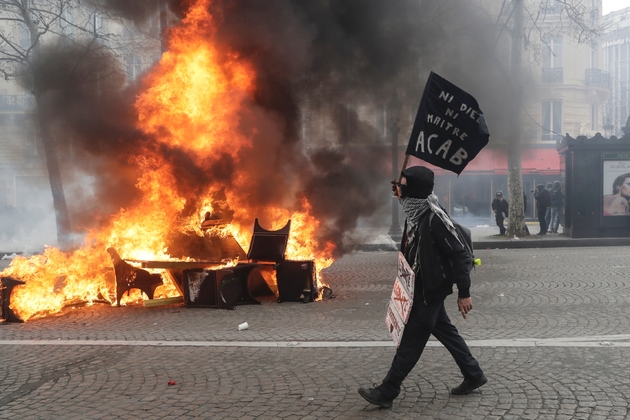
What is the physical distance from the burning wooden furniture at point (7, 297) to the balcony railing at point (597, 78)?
27.9 metres

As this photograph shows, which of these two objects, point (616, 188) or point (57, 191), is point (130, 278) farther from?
point (616, 188)

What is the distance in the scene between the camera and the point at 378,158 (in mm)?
12000

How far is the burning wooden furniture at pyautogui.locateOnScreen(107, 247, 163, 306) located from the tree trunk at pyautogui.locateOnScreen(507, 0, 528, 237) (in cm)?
1069

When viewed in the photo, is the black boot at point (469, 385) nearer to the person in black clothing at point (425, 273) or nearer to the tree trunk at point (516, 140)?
the person in black clothing at point (425, 273)

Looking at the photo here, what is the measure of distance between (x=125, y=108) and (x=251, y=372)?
562 centimetres

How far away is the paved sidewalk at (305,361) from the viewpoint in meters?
3.98

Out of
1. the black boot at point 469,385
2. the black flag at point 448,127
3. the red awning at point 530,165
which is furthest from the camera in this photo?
the red awning at point 530,165

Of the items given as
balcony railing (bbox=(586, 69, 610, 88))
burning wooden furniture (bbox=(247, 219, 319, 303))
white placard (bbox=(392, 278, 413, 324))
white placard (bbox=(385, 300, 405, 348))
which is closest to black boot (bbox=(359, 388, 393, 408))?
white placard (bbox=(385, 300, 405, 348))

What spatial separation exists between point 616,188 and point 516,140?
117 inches

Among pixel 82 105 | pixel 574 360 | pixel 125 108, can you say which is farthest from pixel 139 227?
pixel 574 360

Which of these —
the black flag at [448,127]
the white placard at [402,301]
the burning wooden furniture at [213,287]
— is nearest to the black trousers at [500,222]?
the burning wooden furniture at [213,287]

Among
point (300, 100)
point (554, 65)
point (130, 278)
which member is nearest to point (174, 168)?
point (130, 278)

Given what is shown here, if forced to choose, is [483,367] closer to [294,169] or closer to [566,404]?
[566,404]

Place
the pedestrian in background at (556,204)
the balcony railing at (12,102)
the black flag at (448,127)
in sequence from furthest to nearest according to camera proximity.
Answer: the balcony railing at (12,102)
the pedestrian in background at (556,204)
the black flag at (448,127)
